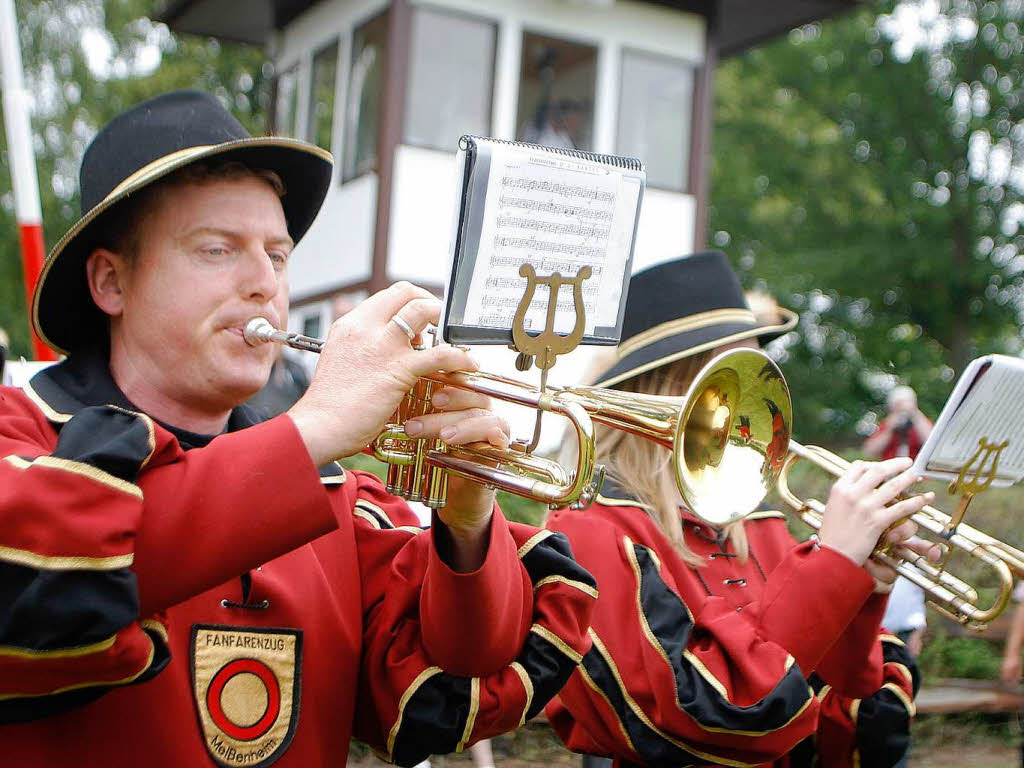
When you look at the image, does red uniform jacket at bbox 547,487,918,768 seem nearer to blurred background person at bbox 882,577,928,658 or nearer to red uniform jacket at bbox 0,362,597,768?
red uniform jacket at bbox 0,362,597,768

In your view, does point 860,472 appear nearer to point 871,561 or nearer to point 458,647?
point 871,561

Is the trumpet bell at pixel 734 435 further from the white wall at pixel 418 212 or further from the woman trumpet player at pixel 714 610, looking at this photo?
the white wall at pixel 418 212

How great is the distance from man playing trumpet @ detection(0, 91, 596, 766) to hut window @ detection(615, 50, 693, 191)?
41.1 ft

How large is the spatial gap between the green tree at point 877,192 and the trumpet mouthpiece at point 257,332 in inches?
944

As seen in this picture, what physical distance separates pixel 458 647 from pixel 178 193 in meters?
1.05

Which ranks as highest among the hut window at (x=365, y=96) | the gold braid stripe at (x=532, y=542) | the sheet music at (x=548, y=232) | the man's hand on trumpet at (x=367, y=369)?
the hut window at (x=365, y=96)

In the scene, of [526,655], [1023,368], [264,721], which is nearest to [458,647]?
[526,655]

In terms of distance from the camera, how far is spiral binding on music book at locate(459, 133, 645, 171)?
83.9 inches

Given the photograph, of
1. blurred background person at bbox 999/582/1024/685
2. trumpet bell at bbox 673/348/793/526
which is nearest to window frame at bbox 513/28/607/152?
blurred background person at bbox 999/582/1024/685

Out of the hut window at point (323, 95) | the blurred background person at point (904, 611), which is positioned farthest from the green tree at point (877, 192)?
the blurred background person at point (904, 611)

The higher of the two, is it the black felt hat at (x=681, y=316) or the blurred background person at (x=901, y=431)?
the black felt hat at (x=681, y=316)

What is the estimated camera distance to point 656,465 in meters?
3.54

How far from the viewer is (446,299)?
7.12 feet

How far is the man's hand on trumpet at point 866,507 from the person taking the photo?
3209 millimetres
